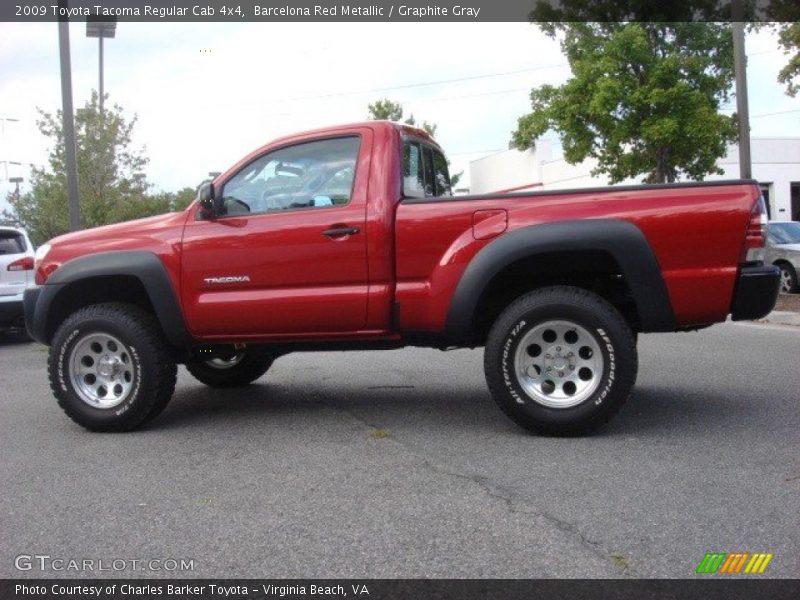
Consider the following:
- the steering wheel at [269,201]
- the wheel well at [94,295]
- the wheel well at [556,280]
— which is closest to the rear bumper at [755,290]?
the wheel well at [556,280]

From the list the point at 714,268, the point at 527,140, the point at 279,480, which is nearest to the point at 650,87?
the point at 527,140

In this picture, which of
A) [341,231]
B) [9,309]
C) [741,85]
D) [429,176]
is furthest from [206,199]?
[741,85]

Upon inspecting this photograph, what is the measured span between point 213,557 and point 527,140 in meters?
23.8

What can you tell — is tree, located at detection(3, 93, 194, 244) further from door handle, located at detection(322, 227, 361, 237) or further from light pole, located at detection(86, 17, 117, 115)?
door handle, located at detection(322, 227, 361, 237)

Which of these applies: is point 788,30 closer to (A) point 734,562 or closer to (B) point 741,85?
(B) point 741,85

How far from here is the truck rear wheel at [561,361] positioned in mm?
5199

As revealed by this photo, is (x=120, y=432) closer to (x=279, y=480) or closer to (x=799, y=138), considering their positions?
(x=279, y=480)

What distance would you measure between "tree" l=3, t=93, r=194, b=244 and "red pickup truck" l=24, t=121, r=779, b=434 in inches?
657

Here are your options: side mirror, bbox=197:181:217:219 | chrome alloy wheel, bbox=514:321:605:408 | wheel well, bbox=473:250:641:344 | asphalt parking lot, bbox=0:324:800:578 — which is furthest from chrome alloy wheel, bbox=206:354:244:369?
chrome alloy wheel, bbox=514:321:605:408

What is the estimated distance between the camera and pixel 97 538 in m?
3.86

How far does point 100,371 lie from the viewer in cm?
615

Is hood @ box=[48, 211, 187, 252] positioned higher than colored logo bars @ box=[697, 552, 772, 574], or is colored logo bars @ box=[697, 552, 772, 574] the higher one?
hood @ box=[48, 211, 187, 252]

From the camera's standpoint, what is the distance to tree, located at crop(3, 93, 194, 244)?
74.1 ft

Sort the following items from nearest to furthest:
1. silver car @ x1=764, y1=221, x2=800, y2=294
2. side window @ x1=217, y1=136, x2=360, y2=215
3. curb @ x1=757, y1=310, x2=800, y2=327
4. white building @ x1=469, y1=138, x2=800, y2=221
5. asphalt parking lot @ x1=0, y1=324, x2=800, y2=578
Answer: asphalt parking lot @ x1=0, y1=324, x2=800, y2=578, side window @ x1=217, y1=136, x2=360, y2=215, curb @ x1=757, y1=310, x2=800, y2=327, silver car @ x1=764, y1=221, x2=800, y2=294, white building @ x1=469, y1=138, x2=800, y2=221
